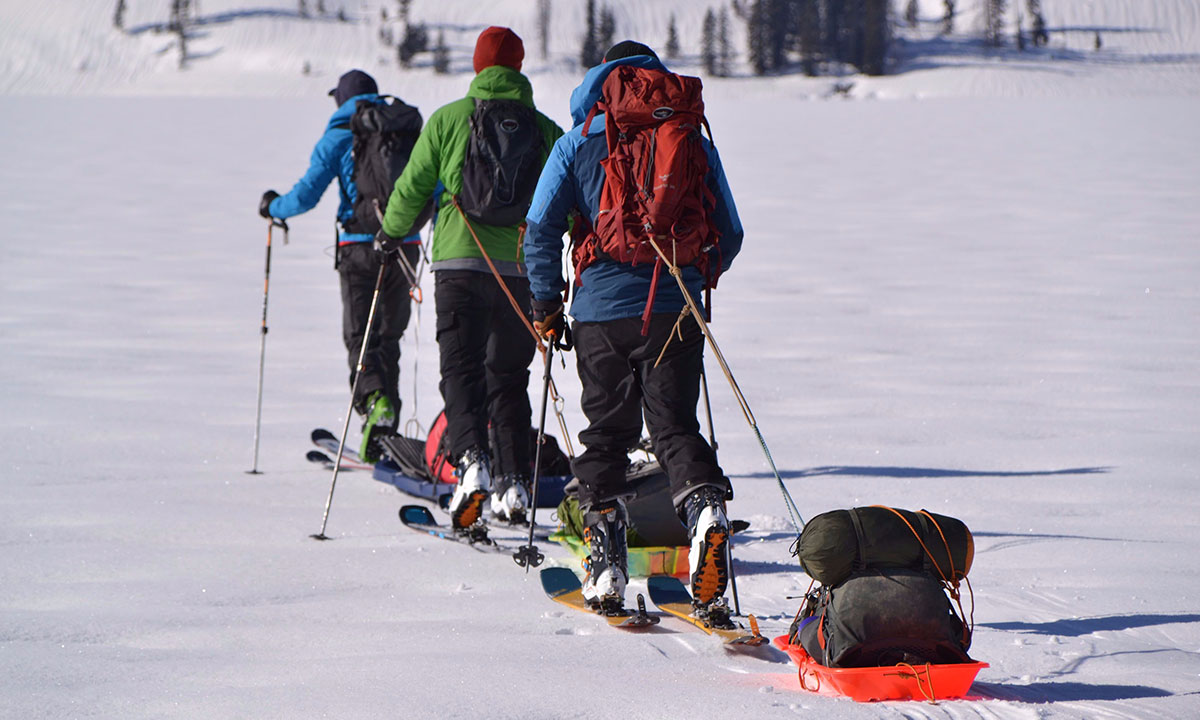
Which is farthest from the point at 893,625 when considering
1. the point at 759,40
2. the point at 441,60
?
the point at 441,60

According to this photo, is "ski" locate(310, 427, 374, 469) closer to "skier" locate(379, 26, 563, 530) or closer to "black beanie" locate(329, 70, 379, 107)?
"skier" locate(379, 26, 563, 530)

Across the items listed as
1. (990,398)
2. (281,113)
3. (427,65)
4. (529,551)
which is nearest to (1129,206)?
(990,398)

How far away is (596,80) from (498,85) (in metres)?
1.24

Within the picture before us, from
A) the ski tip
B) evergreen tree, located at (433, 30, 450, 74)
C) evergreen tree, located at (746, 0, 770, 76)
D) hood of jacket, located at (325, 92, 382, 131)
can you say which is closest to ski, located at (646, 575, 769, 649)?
the ski tip

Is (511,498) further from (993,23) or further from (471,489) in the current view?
(993,23)

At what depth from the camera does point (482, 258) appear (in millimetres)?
5320

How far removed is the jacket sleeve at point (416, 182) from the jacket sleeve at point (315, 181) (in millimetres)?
1151

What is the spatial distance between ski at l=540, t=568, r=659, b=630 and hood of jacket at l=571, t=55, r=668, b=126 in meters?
1.70

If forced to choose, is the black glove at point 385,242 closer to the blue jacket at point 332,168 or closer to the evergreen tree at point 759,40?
the blue jacket at point 332,168

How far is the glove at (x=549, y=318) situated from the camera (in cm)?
423

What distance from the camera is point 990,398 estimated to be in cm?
867

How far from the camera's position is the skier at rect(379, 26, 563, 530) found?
17.0ft

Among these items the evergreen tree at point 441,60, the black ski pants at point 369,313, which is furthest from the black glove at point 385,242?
the evergreen tree at point 441,60

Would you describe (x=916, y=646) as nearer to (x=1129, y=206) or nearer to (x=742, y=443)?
(x=742, y=443)
